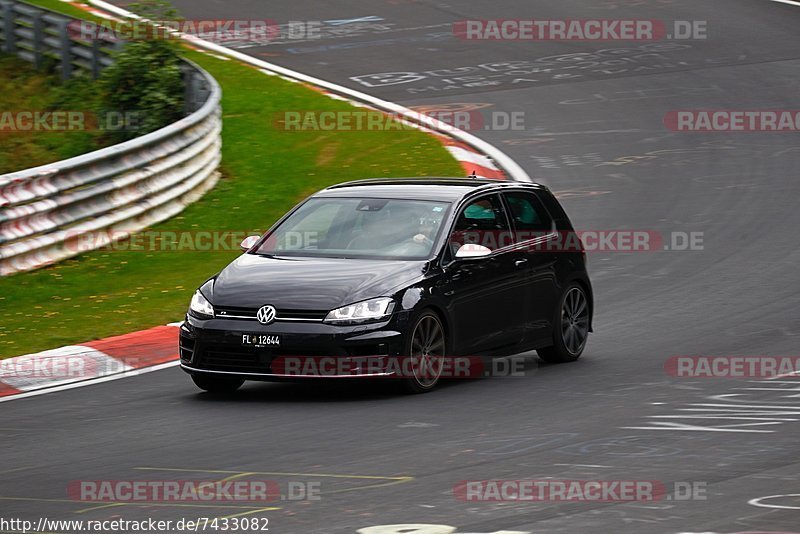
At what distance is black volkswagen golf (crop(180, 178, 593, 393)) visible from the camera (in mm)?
10328

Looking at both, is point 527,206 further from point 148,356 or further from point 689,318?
point 148,356

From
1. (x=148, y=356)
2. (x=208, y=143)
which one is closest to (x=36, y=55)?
(x=208, y=143)

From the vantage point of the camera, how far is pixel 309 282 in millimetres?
10562

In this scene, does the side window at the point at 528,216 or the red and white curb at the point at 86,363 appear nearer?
the red and white curb at the point at 86,363

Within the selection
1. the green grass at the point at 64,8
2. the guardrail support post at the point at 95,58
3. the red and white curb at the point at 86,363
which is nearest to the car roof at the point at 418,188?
the red and white curb at the point at 86,363

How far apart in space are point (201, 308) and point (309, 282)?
33.2 inches

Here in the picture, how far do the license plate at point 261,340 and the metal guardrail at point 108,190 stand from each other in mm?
5685

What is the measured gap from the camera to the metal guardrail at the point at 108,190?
1546 centimetres

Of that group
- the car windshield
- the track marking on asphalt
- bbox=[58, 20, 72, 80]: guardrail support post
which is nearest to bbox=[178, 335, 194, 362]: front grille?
the car windshield

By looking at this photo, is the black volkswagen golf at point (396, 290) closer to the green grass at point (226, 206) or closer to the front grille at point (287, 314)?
the front grille at point (287, 314)

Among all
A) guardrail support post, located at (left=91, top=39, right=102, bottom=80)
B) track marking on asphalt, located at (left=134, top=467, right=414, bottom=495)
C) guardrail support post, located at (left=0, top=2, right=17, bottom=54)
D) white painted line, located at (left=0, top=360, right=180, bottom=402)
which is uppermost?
guardrail support post, located at (left=0, top=2, right=17, bottom=54)

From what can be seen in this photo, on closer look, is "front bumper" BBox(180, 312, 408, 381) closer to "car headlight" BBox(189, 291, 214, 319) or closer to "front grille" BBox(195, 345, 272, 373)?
"front grille" BBox(195, 345, 272, 373)

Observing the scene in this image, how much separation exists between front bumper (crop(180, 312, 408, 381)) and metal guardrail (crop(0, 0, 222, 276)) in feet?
18.5

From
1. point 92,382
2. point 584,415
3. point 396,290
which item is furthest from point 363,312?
point 92,382
